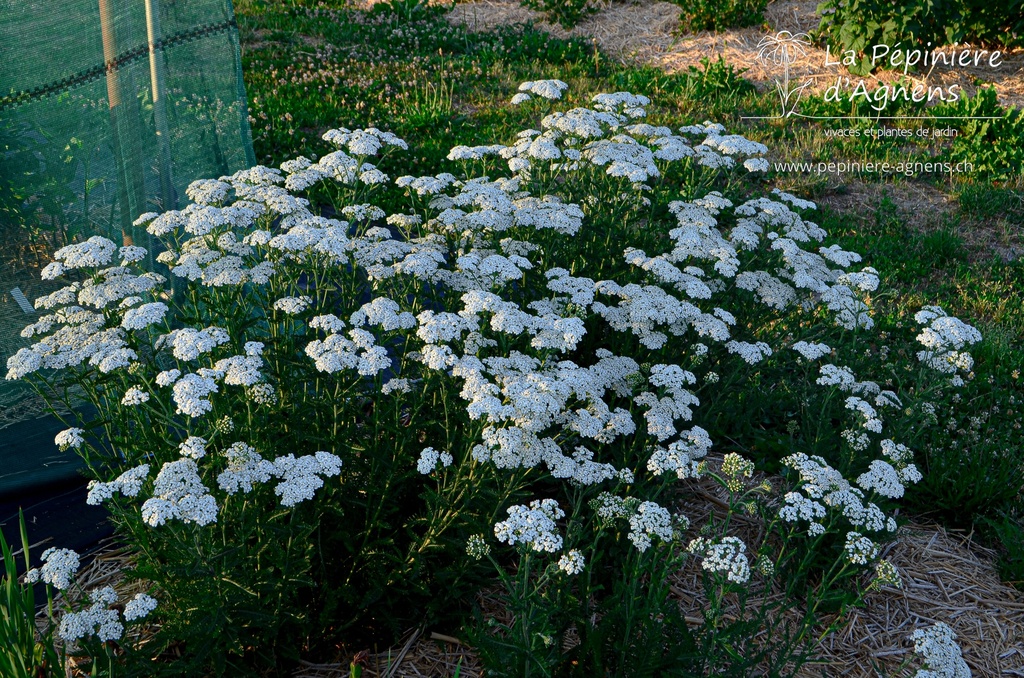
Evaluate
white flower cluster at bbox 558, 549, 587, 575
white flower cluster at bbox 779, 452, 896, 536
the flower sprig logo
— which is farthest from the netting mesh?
the flower sprig logo

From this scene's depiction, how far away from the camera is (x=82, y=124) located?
4160 mm

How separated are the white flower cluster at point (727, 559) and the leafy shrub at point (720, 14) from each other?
9902 mm

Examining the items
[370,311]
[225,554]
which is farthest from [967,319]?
[225,554]

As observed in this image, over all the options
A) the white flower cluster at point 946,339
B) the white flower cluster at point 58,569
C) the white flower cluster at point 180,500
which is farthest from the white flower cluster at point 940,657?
the white flower cluster at point 58,569

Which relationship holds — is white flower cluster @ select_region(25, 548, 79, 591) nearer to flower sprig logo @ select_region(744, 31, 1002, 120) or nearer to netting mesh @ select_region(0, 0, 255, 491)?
netting mesh @ select_region(0, 0, 255, 491)

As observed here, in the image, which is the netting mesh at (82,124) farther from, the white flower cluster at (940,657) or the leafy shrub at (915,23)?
the leafy shrub at (915,23)

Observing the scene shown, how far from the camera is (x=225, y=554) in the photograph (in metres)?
2.59

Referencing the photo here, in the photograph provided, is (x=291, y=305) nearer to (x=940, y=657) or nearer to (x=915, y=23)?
(x=940, y=657)

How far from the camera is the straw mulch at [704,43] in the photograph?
9688 mm

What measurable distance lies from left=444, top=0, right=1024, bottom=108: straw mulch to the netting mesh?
284 inches

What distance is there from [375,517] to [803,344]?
7.35 feet

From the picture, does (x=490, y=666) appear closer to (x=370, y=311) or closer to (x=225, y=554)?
(x=225, y=554)

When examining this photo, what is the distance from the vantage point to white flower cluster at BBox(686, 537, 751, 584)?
255cm

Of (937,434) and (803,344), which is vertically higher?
(803,344)
